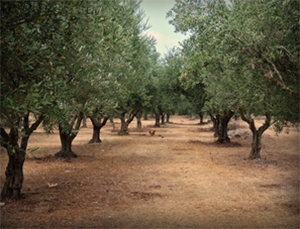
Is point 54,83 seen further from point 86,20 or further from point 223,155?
point 223,155

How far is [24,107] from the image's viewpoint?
6.33m

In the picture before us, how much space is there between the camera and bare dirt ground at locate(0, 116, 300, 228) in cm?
1089

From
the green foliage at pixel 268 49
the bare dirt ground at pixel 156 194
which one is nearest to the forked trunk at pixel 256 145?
the bare dirt ground at pixel 156 194

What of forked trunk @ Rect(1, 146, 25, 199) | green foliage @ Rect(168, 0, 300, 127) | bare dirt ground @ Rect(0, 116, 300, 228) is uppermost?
green foliage @ Rect(168, 0, 300, 127)

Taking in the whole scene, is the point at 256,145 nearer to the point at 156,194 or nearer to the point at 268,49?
the point at 156,194

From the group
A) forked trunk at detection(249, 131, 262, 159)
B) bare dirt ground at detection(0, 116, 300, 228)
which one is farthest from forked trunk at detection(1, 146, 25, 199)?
forked trunk at detection(249, 131, 262, 159)

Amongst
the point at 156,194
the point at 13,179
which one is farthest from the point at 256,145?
the point at 13,179

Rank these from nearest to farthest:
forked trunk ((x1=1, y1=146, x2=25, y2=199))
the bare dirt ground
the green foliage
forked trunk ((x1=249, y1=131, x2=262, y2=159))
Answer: the green foliage → the bare dirt ground → forked trunk ((x1=1, y1=146, x2=25, y2=199)) → forked trunk ((x1=249, y1=131, x2=262, y2=159))

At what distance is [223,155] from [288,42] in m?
19.0

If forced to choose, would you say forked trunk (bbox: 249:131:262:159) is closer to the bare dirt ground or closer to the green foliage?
the bare dirt ground

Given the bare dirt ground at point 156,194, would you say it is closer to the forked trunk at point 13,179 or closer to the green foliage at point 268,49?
the forked trunk at point 13,179

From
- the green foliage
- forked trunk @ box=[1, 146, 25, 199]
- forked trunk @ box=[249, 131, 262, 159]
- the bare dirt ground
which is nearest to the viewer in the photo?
the green foliage

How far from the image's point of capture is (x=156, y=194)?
1459 centimetres

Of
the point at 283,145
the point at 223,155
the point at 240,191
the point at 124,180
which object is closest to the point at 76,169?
the point at 124,180
